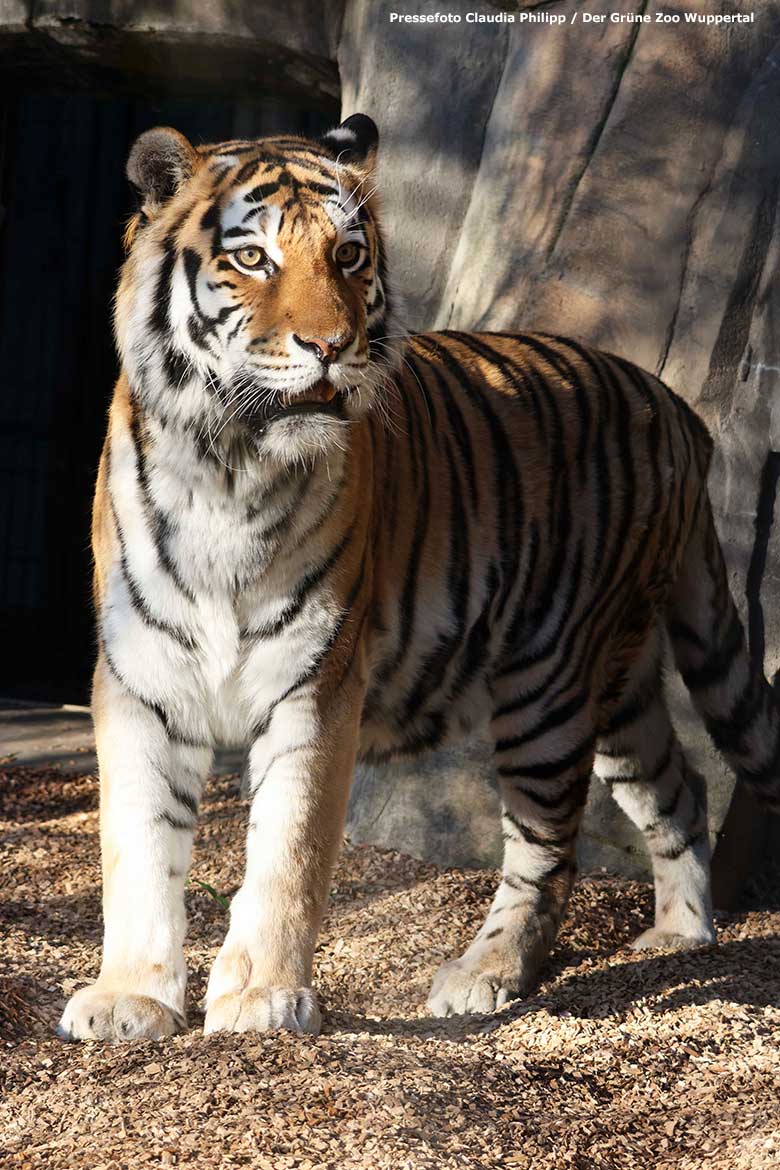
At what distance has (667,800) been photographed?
3.65 meters

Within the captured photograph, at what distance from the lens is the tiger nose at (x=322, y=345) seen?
231cm

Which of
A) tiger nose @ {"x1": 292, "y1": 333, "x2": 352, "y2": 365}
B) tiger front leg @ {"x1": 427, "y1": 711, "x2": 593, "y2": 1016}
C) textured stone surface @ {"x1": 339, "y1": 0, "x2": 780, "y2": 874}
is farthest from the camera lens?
textured stone surface @ {"x1": 339, "y1": 0, "x2": 780, "y2": 874}

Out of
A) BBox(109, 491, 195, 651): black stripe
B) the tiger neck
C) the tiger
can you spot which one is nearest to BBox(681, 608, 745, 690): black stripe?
the tiger

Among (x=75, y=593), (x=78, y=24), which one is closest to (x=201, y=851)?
(x=78, y=24)

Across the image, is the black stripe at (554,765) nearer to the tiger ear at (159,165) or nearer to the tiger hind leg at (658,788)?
the tiger hind leg at (658,788)

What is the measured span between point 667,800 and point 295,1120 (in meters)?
1.83

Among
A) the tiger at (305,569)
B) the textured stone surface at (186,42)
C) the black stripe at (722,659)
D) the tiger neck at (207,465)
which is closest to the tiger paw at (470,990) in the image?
the tiger at (305,569)

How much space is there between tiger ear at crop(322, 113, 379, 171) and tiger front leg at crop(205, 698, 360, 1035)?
42.3 inches

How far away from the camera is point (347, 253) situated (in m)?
2.52

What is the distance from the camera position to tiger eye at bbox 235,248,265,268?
96.1 inches

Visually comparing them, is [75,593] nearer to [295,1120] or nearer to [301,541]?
[301,541]

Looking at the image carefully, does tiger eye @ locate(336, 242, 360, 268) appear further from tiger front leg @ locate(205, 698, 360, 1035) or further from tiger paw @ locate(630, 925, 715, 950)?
tiger paw @ locate(630, 925, 715, 950)

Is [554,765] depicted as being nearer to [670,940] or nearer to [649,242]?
[670,940]

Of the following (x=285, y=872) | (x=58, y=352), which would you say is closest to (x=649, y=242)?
(x=285, y=872)
